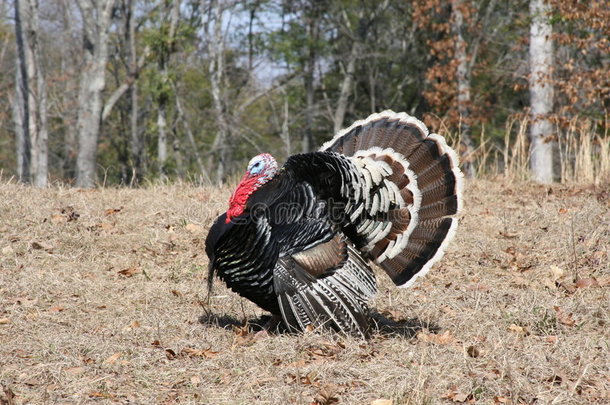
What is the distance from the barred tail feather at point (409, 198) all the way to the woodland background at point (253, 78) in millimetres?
11063

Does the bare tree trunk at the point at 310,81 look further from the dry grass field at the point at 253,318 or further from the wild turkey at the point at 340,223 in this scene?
the wild turkey at the point at 340,223

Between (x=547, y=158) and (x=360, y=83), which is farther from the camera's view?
(x=360, y=83)

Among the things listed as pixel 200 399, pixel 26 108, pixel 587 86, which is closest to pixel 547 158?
pixel 587 86

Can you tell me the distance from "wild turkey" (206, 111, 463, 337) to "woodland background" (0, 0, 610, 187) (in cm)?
1104

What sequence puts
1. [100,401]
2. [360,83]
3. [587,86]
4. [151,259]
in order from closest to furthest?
[100,401], [151,259], [587,86], [360,83]

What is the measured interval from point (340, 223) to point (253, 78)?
2127 centimetres

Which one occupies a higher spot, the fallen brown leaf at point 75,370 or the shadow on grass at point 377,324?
the fallen brown leaf at point 75,370

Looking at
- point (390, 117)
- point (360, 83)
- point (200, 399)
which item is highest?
point (360, 83)

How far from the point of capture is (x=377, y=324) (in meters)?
5.01

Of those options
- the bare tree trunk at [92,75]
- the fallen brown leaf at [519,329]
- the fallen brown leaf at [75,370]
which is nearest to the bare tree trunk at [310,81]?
the bare tree trunk at [92,75]

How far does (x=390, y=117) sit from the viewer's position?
5.19 meters

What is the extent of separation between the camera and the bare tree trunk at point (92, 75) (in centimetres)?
1447

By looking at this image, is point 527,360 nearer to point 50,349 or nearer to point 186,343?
point 186,343

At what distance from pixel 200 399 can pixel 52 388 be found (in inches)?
30.4
